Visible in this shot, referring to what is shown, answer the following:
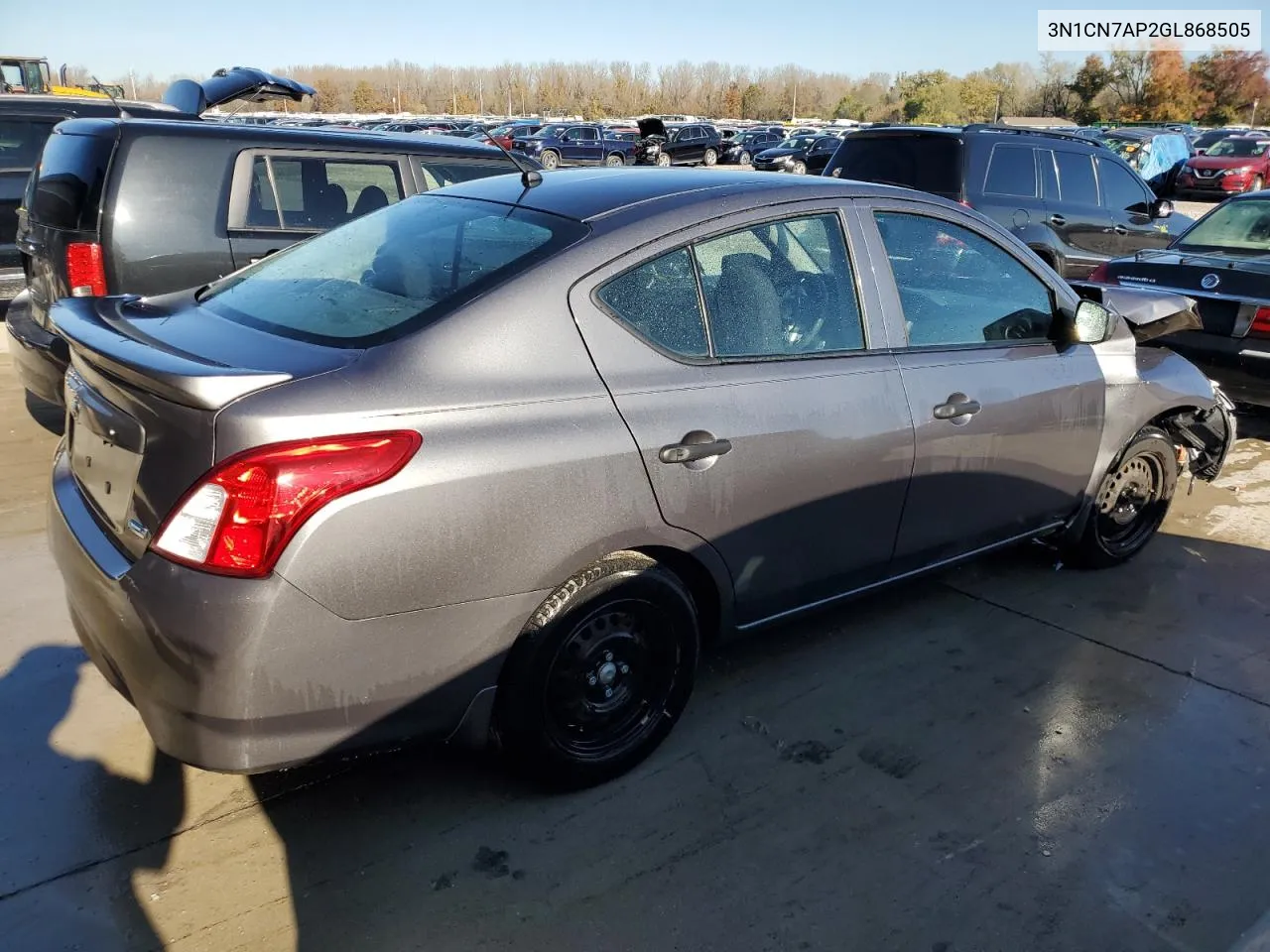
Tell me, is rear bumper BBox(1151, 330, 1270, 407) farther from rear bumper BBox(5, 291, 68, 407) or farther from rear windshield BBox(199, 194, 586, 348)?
rear bumper BBox(5, 291, 68, 407)

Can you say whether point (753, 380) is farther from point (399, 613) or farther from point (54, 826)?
A: point (54, 826)

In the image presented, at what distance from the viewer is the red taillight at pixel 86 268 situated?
15.9 feet

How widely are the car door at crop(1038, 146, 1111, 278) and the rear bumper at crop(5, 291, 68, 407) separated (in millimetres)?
8351

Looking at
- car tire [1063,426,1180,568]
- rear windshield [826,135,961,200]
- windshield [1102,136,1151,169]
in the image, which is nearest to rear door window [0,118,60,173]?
rear windshield [826,135,961,200]

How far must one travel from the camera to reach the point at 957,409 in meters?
3.52

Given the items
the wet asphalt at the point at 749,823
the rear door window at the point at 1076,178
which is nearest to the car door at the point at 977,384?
the wet asphalt at the point at 749,823

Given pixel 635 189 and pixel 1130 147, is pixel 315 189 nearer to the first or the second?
pixel 635 189

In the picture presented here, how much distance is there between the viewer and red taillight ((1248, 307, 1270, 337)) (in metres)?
6.05

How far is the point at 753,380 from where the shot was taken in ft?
9.82

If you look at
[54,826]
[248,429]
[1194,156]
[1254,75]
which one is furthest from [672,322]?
[1254,75]

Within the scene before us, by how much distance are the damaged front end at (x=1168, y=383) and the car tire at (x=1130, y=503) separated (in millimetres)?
151

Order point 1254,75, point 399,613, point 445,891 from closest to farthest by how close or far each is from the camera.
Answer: point 399,613
point 445,891
point 1254,75

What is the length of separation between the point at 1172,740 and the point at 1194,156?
94.5 feet

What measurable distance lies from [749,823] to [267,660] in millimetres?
1430
